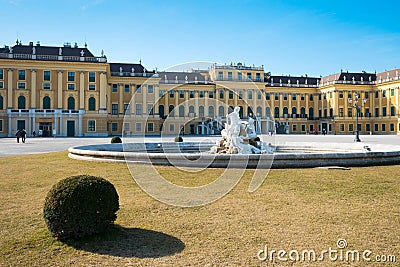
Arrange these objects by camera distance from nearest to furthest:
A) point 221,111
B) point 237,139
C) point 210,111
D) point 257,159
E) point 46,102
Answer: point 257,159 < point 237,139 < point 46,102 < point 210,111 < point 221,111

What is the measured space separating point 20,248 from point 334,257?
384cm

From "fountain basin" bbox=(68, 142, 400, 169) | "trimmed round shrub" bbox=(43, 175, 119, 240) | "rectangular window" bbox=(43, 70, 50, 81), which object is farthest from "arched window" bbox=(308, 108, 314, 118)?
"trimmed round shrub" bbox=(43, 175, 119, 240)

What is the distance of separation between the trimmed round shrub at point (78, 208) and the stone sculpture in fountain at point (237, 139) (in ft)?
31.4

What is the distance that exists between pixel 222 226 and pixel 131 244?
1.43 meters

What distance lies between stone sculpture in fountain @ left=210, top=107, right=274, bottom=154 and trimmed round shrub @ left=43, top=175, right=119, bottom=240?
377 inches

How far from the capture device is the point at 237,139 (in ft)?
46.7

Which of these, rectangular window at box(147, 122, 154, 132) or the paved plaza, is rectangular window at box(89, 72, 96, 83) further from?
the paved plaza

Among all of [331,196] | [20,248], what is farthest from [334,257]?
[20,248]

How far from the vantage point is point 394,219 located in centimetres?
566

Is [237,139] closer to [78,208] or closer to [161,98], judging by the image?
[78,208]

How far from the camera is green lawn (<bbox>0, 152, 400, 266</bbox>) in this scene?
4.30 metres

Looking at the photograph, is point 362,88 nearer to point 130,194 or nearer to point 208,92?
point 208,92

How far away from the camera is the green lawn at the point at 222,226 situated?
169 inches

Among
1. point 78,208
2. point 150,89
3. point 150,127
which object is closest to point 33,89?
point 150,127
